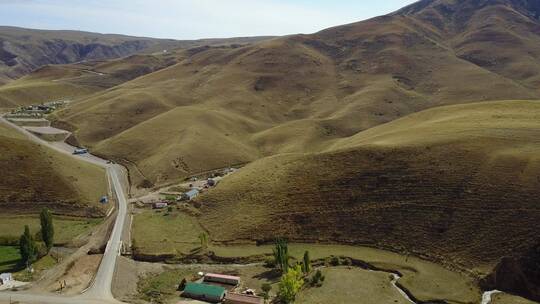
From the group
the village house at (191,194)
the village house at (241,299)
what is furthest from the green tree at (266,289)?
the village house at (191,194)

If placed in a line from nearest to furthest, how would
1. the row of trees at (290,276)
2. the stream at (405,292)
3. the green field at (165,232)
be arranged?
1. the row of trees at (290,276)
2. the stream at (405,292)
3. the green field at (165,232)

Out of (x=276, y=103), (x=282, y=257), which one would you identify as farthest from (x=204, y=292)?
(x=276, y=103)

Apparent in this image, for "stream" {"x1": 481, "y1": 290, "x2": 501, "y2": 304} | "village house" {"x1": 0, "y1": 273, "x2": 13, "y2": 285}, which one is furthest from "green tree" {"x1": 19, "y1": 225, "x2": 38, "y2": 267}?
"stream" {"x1": 481, "y1": 290, "x2": 501, "y2": 304}

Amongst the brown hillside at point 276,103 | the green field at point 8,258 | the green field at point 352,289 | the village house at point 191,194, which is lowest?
the green field at point 352,289

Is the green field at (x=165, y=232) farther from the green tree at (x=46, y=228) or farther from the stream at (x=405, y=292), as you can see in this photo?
the stream at (x=405, y=292)

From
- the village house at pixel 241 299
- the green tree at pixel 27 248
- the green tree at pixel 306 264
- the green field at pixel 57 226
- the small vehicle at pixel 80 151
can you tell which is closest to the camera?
the village house at pixel 241 299

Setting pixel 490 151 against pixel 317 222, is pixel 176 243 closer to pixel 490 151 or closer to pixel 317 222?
pixel 317 222

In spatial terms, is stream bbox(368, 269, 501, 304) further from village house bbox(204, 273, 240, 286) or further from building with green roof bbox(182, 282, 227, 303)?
building with green roof bbox(182, 282, 227, 303)
